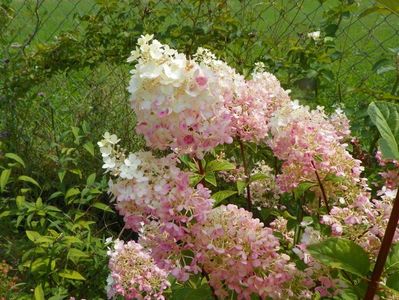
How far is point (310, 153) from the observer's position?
56.9 inches

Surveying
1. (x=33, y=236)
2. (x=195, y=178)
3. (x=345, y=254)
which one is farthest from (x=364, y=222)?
(x=33, y=236)

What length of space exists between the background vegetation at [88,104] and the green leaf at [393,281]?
1.33 metres

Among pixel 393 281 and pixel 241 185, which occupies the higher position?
pixel 241 185

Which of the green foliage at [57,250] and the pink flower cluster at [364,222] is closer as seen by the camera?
the pink flower cluster at [364,222]

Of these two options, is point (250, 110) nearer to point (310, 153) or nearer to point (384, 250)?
point (310, 153)

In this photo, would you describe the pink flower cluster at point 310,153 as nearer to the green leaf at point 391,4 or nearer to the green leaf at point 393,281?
the green leaf at point 393,281

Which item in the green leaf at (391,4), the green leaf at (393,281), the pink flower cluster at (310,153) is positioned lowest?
the green leaf at (393,281)

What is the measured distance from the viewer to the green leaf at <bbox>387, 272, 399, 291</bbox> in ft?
4.09

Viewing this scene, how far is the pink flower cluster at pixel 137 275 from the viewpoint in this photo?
180cm

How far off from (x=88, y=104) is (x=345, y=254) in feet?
8.27

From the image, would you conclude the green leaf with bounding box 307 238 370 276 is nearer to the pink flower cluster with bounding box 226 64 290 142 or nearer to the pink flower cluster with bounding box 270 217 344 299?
the pink flower cluster with bounding box 270 217 344 299

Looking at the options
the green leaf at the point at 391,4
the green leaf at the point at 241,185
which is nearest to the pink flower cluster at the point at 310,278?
the green leaf at the point at 241,185

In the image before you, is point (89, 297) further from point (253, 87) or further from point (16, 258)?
point (253, 87)

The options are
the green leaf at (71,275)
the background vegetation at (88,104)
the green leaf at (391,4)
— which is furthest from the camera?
the background vegetation at (88,104)
